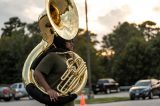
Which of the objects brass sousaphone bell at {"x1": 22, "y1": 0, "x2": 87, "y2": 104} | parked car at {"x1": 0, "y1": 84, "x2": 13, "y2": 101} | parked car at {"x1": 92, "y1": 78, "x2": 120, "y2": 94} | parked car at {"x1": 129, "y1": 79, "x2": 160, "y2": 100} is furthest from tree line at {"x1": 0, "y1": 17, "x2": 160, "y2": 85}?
brass sousaphone bell at {"x1": 22, "y1": 0, "x2": 87, "y2": 104}

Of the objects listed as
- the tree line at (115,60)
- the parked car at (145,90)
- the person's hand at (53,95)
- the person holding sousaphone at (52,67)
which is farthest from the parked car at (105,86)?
the person's hand at (53,95)

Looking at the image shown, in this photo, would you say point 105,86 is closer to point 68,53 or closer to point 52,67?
point 68,53

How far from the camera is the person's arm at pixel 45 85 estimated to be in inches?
236

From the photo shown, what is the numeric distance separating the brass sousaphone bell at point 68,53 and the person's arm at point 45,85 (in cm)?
4

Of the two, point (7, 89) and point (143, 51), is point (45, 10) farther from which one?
point (143, 51)

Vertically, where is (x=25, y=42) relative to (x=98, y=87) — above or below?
above

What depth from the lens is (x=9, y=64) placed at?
246 feet

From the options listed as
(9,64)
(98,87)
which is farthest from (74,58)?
(9,64)

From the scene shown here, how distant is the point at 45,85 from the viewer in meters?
6.08

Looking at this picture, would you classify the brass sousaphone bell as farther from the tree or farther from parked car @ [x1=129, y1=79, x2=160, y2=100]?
the tree

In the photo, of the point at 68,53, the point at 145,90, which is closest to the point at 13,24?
the point at 145,90

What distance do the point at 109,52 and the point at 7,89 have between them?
6457 centimetres

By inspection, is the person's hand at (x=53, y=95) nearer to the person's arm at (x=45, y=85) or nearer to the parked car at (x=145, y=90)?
the person's arm at (x=45, y=85)

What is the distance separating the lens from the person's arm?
19.7ft
